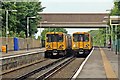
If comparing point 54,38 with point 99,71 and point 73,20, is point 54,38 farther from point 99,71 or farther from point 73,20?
point 73,20

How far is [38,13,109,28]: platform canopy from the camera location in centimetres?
9094

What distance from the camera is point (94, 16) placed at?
95625 mm

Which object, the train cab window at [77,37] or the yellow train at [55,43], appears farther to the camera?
the train cab window at [77,37]

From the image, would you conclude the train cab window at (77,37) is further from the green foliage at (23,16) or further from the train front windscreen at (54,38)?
the green foliage at (23,16)

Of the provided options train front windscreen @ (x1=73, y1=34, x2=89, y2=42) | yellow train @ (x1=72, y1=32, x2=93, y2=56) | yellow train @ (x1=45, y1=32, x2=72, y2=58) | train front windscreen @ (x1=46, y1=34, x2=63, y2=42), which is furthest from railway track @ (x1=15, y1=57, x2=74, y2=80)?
train front windscreen @ (x1=73, y1=34, x2=89, y2=42)

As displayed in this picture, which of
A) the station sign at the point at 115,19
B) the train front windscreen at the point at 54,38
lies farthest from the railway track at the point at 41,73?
the station sign at the point at 115,19

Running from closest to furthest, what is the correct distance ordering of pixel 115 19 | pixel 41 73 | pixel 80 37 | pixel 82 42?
1. pixel 41 73
2. pixel 115 19
3. pixel 82 42
4. pixel 80 37

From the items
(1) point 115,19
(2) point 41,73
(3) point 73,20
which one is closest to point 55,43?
(1) point 115,19

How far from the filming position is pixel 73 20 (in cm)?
9419

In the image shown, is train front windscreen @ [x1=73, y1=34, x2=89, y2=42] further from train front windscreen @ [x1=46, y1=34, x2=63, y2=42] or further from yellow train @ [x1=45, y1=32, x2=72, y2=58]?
train front windscreen @ [x1=46, y1=34, x2=63, y2=42]

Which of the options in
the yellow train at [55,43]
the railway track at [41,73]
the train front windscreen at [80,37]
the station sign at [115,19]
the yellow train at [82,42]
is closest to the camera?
the railway track at [41,73]

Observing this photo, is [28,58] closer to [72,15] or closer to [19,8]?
[19,8]

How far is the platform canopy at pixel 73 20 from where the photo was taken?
9094cm

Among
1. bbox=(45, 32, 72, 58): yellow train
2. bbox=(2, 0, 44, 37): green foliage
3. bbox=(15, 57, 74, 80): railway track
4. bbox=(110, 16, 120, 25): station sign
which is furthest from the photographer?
bbox=(2, 0, 44, 37): green foliage
